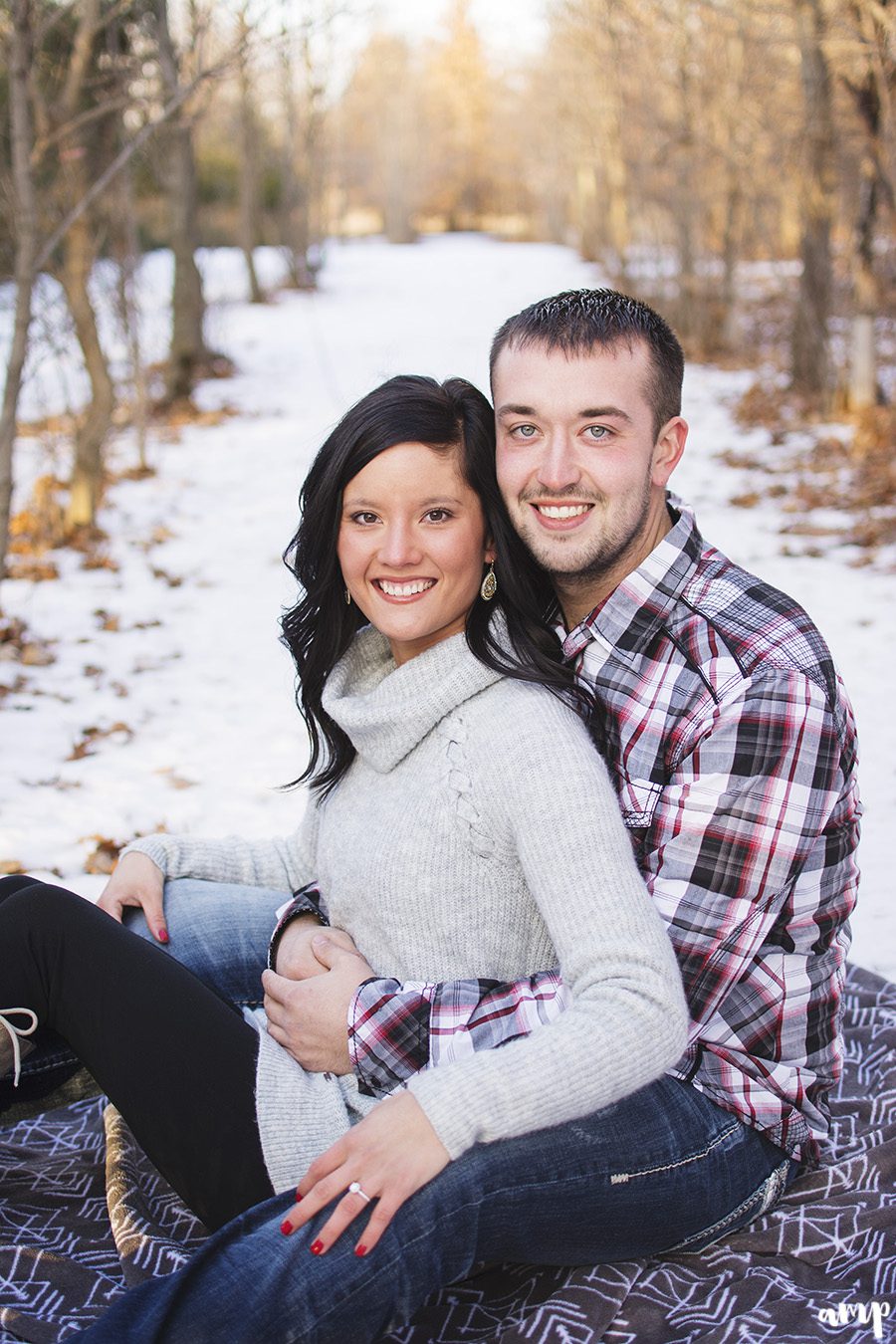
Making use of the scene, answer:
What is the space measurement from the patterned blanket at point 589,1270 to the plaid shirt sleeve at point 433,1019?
42 centimetres

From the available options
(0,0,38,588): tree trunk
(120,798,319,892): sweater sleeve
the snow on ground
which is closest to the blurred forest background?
(0,0,38,588): tree trunk

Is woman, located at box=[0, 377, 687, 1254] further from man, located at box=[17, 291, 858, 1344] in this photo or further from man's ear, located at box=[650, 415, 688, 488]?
man's ear, located at box=[650, 415, 688, 488]

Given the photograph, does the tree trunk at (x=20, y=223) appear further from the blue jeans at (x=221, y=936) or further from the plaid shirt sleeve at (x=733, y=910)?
the plaid shirt sleeve at (x=733, y=910)

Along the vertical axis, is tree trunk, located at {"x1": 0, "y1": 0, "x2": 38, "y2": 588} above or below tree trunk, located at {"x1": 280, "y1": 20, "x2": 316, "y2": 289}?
below

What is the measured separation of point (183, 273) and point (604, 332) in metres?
10.7

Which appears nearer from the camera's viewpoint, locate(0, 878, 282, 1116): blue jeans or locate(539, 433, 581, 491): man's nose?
locate(539, 433, 581, 491): man's nose

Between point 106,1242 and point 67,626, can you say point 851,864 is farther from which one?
point 67,626

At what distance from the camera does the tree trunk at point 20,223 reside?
4297 millimetres

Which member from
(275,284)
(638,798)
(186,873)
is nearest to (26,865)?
(186,873)

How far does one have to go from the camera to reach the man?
5.16 feet

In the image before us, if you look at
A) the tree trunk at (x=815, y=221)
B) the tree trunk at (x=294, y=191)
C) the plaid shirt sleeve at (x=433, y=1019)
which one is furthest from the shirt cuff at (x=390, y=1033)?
the tree trunk at (x=294, y=191)

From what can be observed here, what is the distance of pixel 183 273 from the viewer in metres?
11.8

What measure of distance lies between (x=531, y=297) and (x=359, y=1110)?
725 inches

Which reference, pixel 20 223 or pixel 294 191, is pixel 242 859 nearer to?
pixel 20 223
